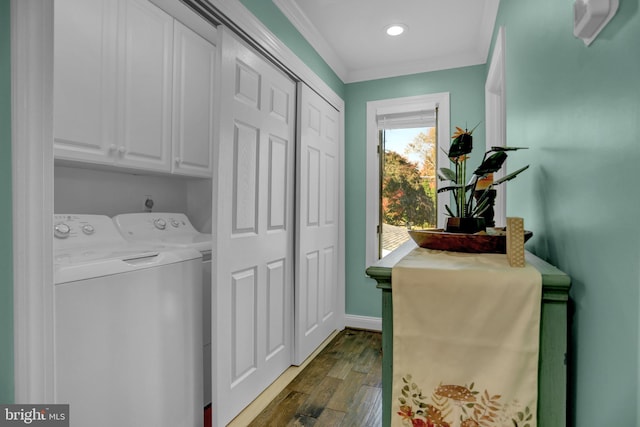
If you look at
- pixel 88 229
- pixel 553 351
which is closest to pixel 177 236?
pixel 88 229

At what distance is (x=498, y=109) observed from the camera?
2584 millimetres

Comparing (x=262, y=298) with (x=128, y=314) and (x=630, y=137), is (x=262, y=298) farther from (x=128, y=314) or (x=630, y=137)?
(x=630, y=137)

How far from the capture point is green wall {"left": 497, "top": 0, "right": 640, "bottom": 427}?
0.54 metres

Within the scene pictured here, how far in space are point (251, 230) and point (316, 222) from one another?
0.84 metres

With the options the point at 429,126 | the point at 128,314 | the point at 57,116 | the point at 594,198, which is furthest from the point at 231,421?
the point at 429,126

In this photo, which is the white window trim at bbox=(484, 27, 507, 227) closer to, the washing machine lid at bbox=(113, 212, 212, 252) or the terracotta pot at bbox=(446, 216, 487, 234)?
the terracotta pot at bbox=(446, 216, 487, 234)

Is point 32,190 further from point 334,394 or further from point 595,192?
point 334,394

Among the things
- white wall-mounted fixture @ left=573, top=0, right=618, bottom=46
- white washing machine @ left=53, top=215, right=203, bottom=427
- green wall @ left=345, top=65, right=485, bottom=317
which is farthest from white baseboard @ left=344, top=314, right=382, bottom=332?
white wall-mounted fixture @ left=573, top=0, right=618, bottom=46

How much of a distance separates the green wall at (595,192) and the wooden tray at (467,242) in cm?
14

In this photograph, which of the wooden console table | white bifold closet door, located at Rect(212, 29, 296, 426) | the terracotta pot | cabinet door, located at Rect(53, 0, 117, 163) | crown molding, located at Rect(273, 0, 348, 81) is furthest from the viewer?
crown molding, located at Rect(273, 0, 348, 81)

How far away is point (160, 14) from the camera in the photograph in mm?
2045

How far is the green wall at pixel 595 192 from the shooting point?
0.54m

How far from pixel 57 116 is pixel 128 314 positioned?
97cm

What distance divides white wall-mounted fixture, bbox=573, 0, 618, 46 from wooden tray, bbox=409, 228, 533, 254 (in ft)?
1.56
